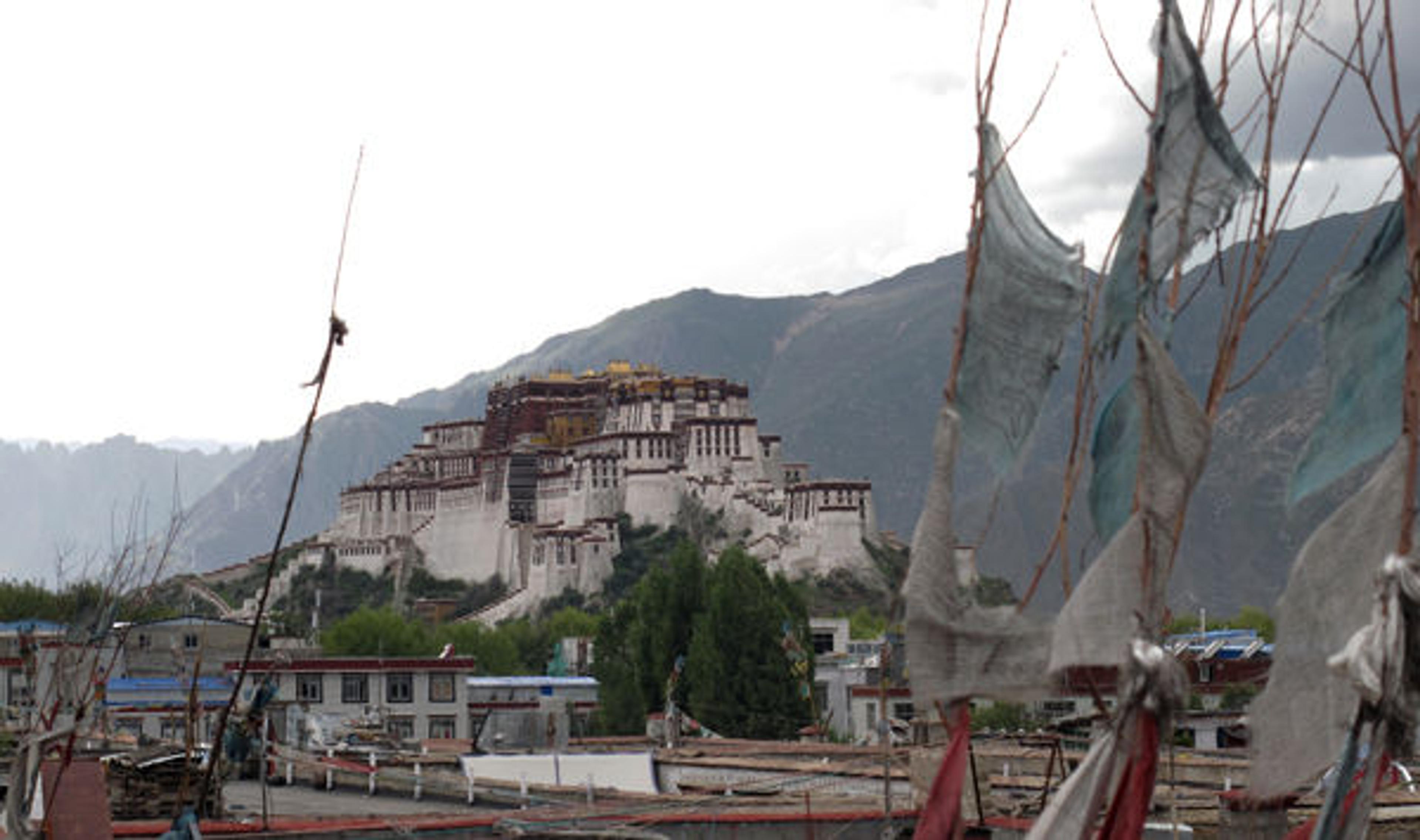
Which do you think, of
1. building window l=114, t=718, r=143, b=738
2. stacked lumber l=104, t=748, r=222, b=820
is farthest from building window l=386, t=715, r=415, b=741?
stacked lumber l=104, t=748, r=222, b=820

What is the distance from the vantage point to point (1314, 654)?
4215 millimetres

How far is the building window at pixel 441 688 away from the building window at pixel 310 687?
9.43 ft

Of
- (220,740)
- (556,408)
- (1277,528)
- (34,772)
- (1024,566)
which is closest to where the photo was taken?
(220,740)

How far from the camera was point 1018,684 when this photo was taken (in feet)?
14.1

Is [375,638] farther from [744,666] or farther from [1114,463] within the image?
[1114,463]

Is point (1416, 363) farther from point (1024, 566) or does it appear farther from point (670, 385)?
point (670, 385)

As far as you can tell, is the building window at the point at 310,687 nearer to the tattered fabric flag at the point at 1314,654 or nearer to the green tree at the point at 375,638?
the green tree at the point at 375,638

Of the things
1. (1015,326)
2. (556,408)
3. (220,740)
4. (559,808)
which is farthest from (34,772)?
(556,408)

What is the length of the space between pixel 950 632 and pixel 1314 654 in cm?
81

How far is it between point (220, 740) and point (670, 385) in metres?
112

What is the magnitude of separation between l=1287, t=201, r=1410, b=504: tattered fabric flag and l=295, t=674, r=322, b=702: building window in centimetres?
4519

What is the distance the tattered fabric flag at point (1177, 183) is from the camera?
4.78 meters

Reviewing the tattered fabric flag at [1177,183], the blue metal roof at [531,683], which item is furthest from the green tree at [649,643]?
the tattered fabric flag at [1177,183]

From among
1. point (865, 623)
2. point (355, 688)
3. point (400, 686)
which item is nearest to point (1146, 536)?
point (400, 686)
